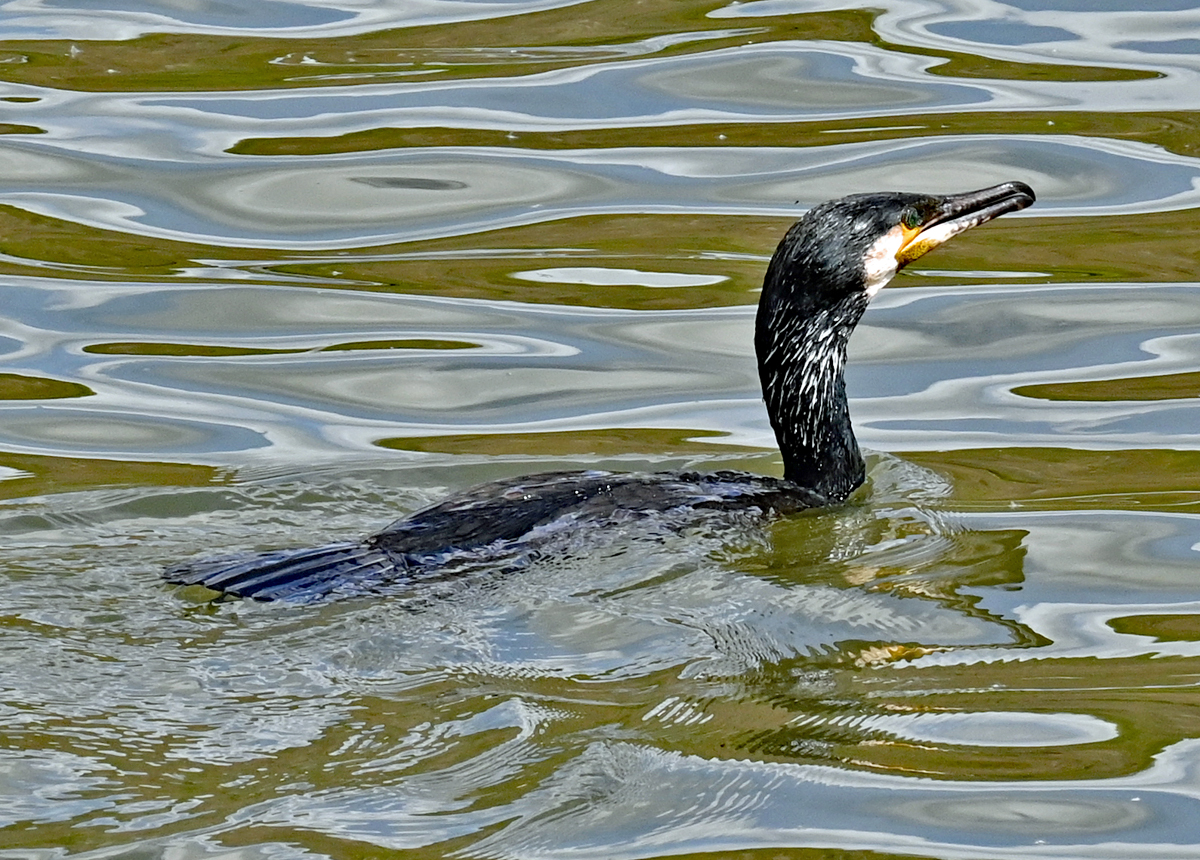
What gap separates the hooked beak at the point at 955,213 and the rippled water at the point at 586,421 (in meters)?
0.90

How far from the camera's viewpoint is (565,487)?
6.37m

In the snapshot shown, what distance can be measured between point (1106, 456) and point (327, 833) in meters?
4.19

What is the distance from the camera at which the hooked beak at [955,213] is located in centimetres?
701

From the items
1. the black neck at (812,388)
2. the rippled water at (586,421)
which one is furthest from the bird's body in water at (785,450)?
the rippled water at (586,421)

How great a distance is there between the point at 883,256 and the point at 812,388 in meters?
0.56

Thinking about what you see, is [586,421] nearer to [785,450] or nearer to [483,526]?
[785,450]

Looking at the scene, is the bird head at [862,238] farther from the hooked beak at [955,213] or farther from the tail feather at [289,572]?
the tail feather at [289,572]

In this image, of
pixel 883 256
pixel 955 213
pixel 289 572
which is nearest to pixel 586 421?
pixel 883 256

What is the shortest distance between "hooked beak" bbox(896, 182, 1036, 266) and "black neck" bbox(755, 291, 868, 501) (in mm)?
269

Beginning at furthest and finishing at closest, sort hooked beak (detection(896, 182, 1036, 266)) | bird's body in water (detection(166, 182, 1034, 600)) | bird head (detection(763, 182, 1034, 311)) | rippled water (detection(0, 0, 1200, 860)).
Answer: hooked beak (detection(896, 182, 1036, 266)) < bird head (detection(763, 182, 1034, 311)) < bird's body in water (detection(166, 182, 1034, 600)) < rippled water (detection(0, 0, 1200, 860))

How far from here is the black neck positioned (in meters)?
7.07

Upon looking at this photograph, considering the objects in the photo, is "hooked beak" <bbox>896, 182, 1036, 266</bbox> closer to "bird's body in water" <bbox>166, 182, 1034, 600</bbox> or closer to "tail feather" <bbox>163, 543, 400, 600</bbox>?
"bird's body in water" <bbox>166, 182, 1034, 600</bbox>

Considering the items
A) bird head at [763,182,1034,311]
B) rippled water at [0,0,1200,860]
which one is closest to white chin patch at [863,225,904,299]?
bird head at [763,182,1034,311]

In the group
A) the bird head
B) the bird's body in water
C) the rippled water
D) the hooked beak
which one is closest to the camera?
the rippled water
